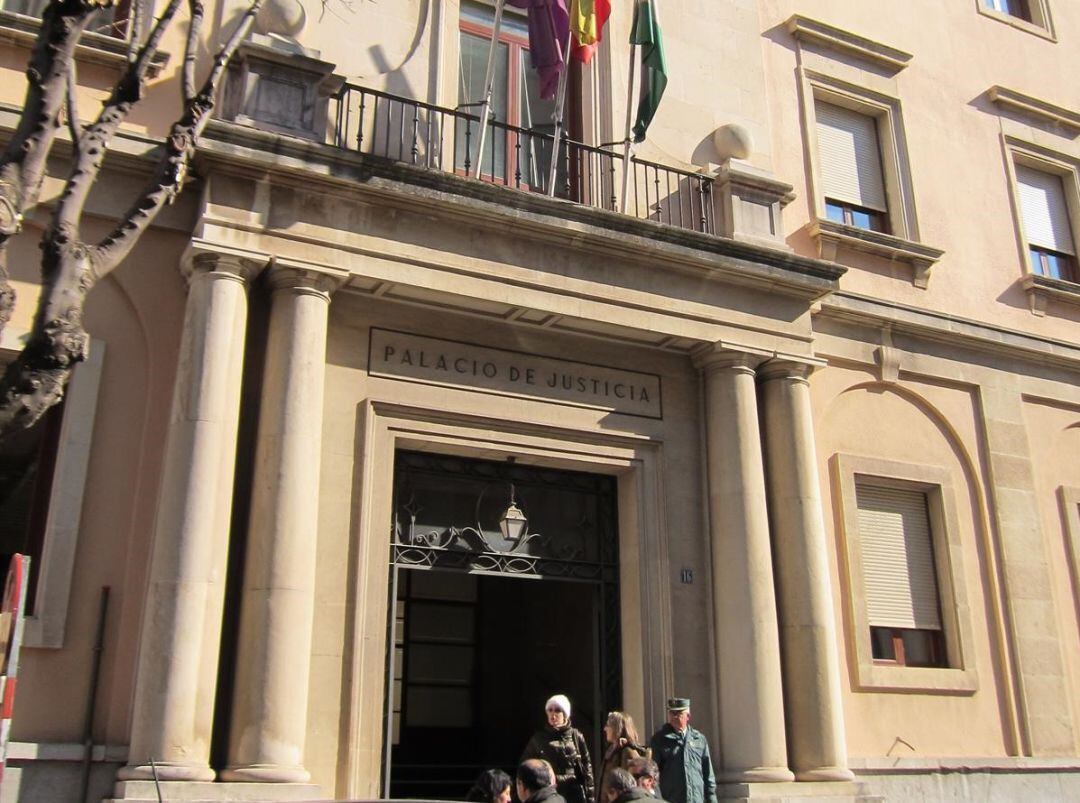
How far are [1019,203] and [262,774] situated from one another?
11.9 m

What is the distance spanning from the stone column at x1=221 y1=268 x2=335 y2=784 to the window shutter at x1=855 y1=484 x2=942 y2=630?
603 cm

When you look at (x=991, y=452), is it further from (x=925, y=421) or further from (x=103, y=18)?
(x=103, y=18)

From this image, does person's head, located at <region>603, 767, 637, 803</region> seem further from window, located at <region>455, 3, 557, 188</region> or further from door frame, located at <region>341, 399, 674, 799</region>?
window, located at <region>455, 3, 557, 188</region>

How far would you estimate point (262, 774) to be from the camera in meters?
8.28

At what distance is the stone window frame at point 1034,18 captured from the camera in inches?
642

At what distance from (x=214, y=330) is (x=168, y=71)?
2722 mm

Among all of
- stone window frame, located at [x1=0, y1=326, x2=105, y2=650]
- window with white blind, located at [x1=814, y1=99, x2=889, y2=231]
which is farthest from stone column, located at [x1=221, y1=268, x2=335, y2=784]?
window with white blind, located at [x1=814, y1=99, x2=889, y2=231]

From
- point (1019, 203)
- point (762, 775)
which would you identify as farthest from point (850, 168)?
point (762, 775)

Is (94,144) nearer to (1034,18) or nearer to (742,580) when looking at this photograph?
(742,580)

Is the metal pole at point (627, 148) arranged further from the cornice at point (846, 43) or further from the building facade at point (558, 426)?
the cornice at point (846, 43)

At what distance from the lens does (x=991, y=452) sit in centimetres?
1338

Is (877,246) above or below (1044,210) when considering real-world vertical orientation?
below

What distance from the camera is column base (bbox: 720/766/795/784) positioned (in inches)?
396

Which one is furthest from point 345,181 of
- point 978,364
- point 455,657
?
point 978,364
